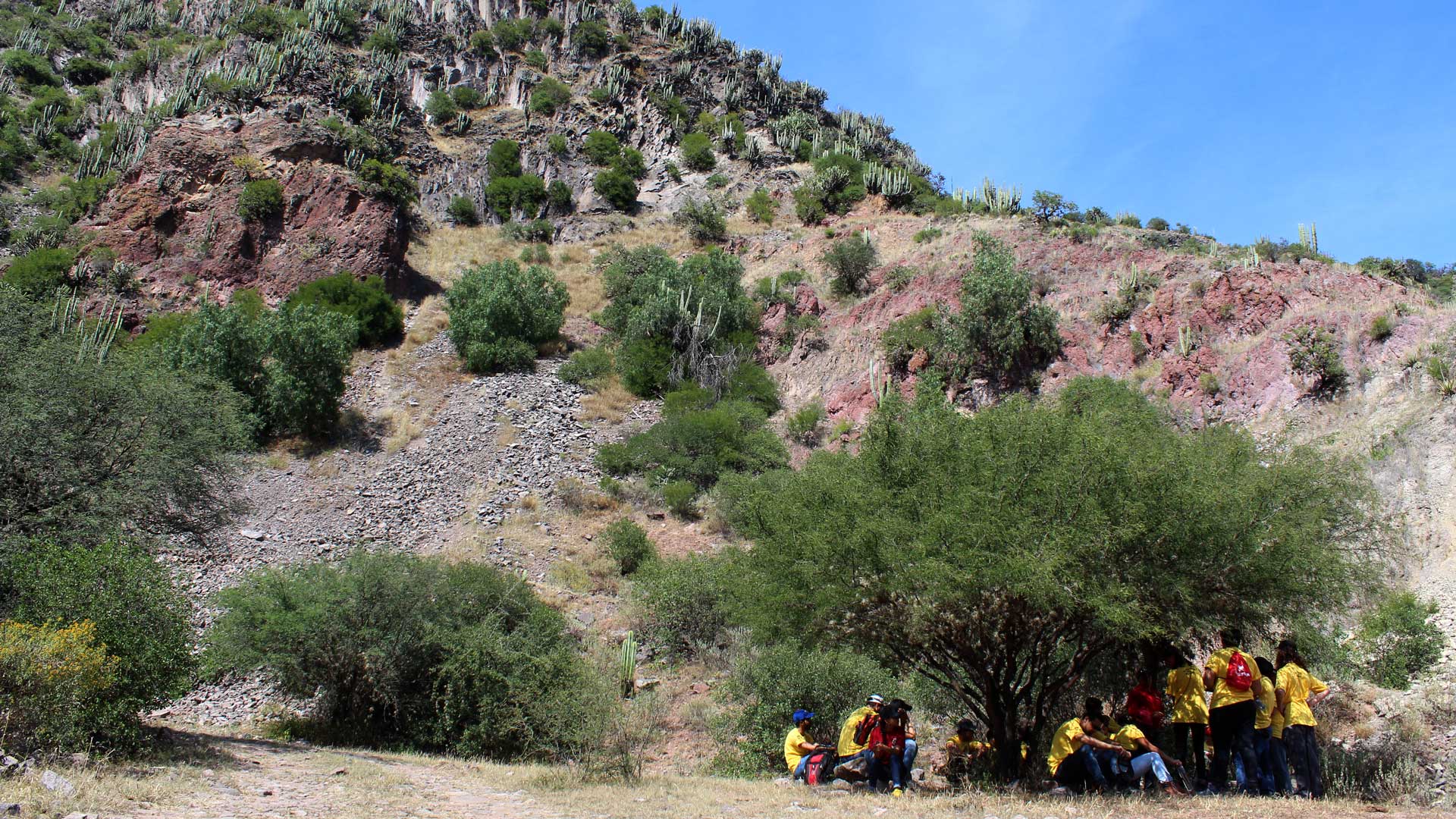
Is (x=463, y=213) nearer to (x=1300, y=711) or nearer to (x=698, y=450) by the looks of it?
(x=698, y=450)

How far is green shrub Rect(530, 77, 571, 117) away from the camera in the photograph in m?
54.6

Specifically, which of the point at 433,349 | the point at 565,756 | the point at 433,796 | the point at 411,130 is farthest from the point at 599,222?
the point at 433,796

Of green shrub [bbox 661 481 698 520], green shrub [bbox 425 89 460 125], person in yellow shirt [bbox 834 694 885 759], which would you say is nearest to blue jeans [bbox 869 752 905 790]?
person in yellow shirt [bbox 834 694 885 759]

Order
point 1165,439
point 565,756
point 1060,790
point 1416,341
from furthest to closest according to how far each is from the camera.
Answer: point 1416,341 < point 565,756 < point 1165,439 < point 1060,790

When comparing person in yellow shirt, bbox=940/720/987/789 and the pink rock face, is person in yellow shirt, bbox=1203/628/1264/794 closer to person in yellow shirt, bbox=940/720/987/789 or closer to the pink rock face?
person in yellow shirt, bbox=940/720/987/789

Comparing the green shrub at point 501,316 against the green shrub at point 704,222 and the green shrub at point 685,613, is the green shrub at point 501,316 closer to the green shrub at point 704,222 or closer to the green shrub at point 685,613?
the green shrub at point 704,222

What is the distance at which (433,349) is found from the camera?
106 feet

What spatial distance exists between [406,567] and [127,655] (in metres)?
5.94

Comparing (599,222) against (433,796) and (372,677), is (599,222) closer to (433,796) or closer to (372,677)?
(372,677)

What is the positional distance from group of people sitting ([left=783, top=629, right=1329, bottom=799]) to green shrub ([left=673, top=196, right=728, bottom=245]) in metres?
36.1

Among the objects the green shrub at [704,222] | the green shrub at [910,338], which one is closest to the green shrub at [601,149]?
the green shrub at [704,222]

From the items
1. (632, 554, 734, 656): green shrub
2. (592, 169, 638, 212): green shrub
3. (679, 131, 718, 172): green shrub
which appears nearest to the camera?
(632, 554, 734, 656): green shrub

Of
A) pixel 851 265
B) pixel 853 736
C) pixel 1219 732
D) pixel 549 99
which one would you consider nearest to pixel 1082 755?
pixel 1219 732

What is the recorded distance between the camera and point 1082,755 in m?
8.35
